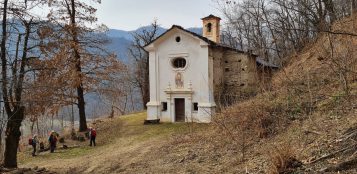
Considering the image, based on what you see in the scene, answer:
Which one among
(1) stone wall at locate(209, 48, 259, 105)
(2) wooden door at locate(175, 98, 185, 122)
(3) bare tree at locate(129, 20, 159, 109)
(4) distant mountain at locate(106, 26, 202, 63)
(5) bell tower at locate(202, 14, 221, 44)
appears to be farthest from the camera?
(3) bare tree at locate(129, 20, 159, 109)

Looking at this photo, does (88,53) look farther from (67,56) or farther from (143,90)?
(143,90)

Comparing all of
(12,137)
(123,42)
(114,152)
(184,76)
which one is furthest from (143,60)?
(123,42)

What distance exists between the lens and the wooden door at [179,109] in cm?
2625

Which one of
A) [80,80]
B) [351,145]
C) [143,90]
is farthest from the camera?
[143,90]

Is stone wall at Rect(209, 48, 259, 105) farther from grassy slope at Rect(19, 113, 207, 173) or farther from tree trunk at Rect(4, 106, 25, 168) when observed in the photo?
tree trunk at Rect(4, 106, 25, 168)

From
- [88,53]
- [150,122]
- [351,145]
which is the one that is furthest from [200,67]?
[351,145]

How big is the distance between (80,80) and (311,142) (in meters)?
18.2

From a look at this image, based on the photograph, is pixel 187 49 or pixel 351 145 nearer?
pixel 351 145

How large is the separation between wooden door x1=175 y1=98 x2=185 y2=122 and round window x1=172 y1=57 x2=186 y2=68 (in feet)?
7.58

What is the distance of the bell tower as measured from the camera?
29.6 m

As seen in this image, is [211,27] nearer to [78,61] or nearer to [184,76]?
[184,76]

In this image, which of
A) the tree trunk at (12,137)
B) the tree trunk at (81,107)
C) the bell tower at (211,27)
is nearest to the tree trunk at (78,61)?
the tree trunk at (81,107)

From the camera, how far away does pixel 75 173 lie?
15.7 m

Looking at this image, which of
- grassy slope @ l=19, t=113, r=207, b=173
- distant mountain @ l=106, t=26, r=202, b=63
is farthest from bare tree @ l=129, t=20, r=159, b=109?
grassy slope @ l=19, t=113, r=207, b=173
